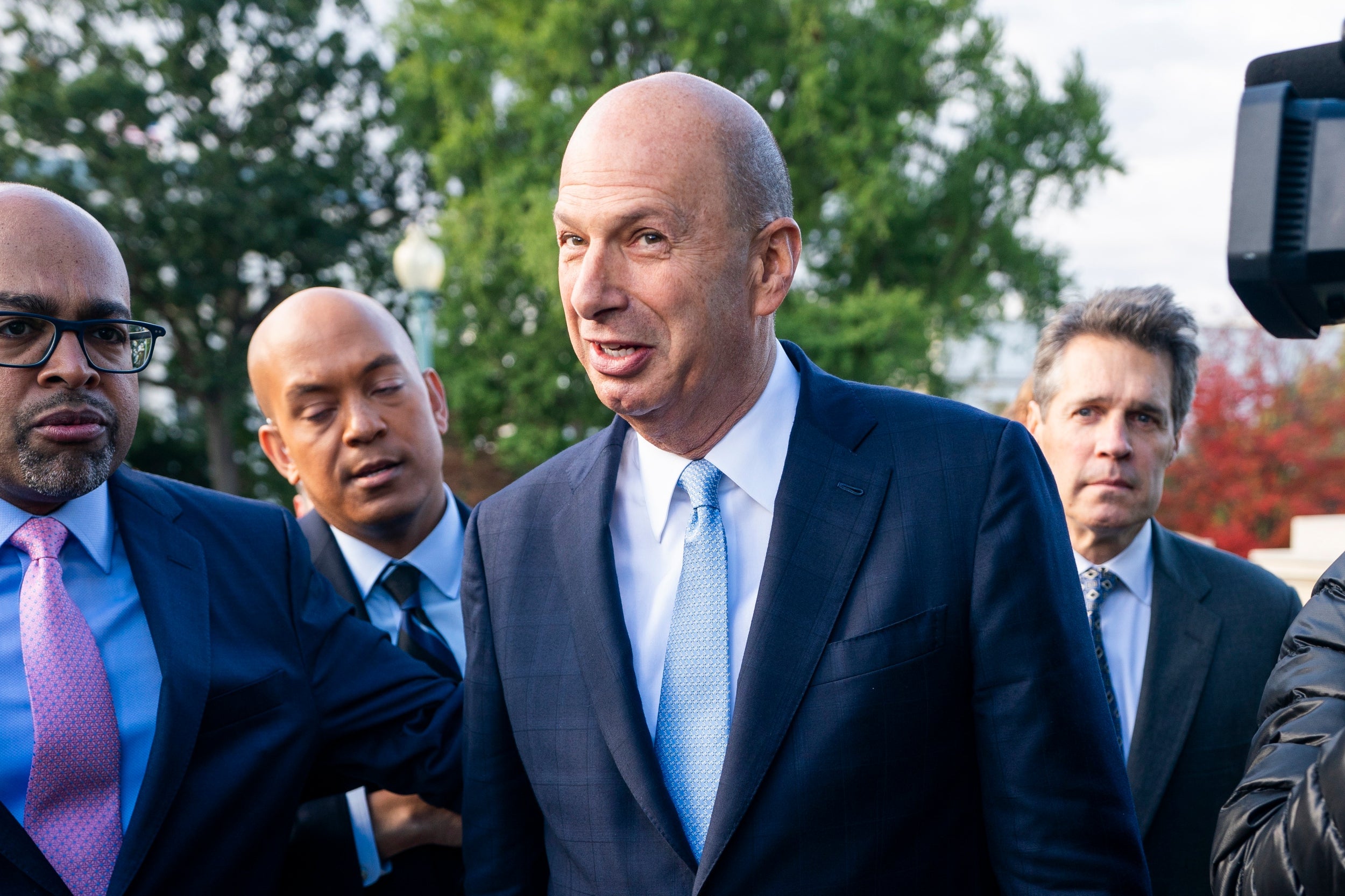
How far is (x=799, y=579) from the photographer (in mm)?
2158

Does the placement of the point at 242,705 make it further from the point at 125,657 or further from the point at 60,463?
the point at 60,463

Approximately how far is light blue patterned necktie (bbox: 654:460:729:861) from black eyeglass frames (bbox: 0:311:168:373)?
3.88 ft

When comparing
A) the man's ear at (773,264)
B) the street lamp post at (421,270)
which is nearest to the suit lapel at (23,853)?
the man's ear at (773,264)

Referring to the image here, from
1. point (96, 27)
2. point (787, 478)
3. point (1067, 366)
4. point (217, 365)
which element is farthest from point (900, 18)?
point (787, 478)

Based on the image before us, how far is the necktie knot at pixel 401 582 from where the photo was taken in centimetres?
337

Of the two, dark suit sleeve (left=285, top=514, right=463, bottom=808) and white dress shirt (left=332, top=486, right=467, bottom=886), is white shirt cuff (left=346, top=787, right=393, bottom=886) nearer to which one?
dark suit sleeve (left=285, top=514, right=463, bottom=808)

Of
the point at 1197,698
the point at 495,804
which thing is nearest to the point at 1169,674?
the point at 1197,698

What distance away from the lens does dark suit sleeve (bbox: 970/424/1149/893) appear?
2043 millimetres

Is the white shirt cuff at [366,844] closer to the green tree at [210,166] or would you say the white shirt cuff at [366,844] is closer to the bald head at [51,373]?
the bald head at [51,373]

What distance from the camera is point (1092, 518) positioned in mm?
3252

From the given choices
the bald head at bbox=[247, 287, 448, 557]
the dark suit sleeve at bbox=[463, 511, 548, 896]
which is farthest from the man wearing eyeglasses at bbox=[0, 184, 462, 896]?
the bald head at bbox=[247, 287, 448, 557]

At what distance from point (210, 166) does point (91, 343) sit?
2287cm

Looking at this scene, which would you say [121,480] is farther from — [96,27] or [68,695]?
[96,27]

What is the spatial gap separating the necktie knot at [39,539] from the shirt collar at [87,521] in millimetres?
14
